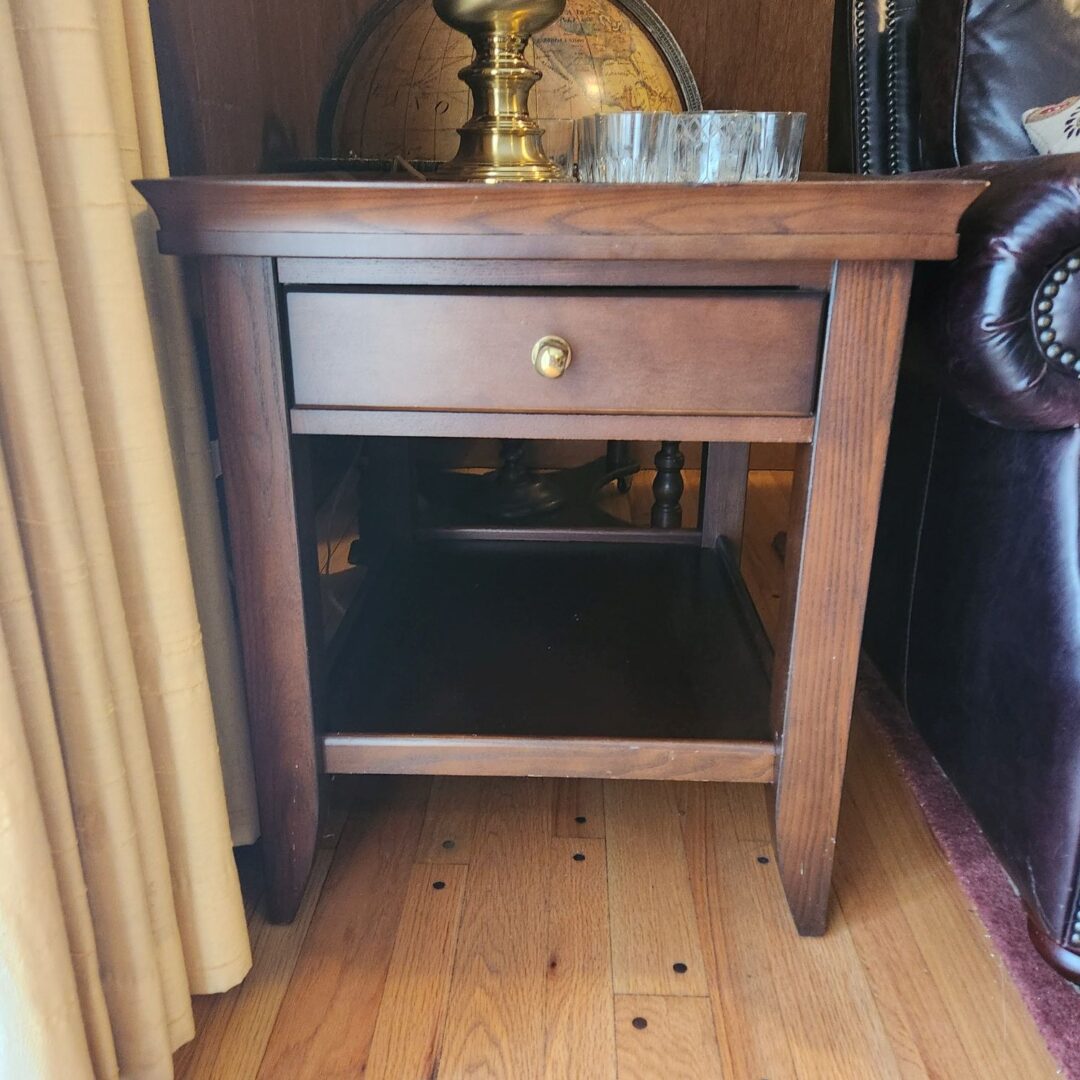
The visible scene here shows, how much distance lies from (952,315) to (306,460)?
0.50 meters

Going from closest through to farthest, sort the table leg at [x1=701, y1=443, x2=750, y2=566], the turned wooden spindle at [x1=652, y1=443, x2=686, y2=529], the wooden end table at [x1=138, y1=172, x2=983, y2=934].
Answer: the wooden end table at [x1=138, y1=172, x2=983, y2=934] < the table leg at [x1=701, y1=443, x2=750, y2=566] < the turned wooden spindle at [x1=652, y1=443, x2=686, y2=529]

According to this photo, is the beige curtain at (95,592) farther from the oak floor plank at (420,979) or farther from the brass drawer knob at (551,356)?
the brass drawer knob at (551,356)

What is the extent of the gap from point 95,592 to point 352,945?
0.42m

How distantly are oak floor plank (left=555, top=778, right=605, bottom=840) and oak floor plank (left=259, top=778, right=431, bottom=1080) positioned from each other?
0.48 ft

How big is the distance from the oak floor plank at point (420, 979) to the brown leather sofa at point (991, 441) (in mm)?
480

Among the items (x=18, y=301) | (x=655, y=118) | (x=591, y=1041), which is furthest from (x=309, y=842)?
(x=655, y=118)

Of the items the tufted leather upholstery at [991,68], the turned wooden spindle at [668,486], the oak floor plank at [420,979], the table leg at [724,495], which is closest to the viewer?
the oak floor plank at [420,979]

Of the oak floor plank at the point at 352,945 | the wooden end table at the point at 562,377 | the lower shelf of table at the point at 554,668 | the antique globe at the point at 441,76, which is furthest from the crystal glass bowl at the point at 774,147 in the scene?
the oak floor plank at the point at 352,945

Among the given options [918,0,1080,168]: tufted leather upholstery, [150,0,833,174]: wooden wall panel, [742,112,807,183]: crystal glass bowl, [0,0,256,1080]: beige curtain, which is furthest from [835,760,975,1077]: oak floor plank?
[150,0,833,174]: wooden wall panel

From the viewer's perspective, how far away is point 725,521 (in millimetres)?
1237

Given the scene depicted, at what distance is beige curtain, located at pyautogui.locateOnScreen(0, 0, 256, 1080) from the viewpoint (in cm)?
52

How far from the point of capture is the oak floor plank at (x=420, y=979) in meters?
0.73

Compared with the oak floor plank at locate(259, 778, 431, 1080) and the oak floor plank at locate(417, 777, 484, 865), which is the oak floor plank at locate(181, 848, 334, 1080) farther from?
the oak floor plank at locate(417, 777, 484, 865)

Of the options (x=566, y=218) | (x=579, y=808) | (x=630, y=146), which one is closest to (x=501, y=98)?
(x=630, y=146)
